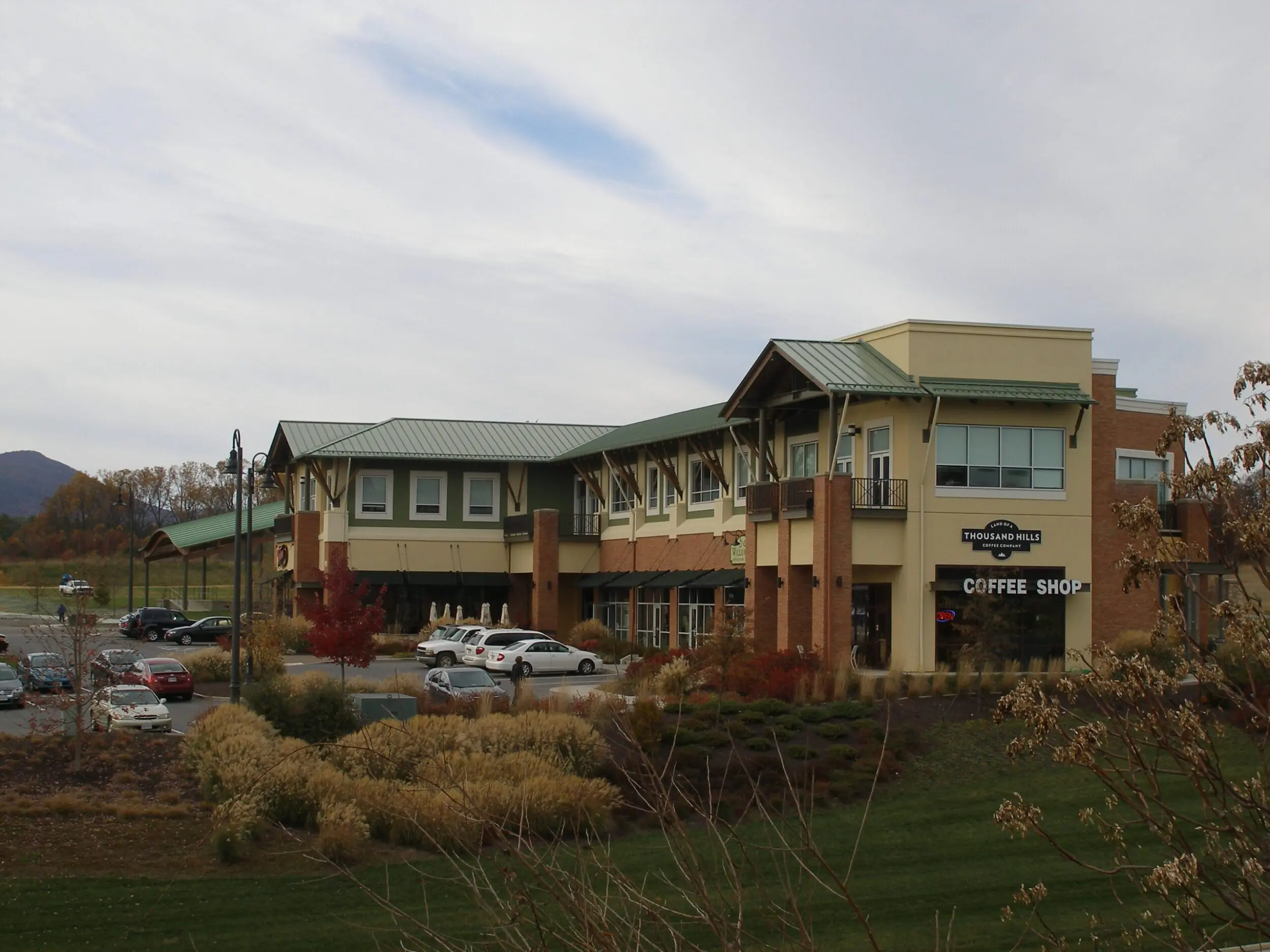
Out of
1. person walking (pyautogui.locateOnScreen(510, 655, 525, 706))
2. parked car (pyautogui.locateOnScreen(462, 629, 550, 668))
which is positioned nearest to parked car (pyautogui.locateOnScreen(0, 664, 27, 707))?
person walking (pyautogui.locateOnScreen(510, 655, 525, 706))

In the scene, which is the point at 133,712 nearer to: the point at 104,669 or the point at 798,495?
the point at 104,669

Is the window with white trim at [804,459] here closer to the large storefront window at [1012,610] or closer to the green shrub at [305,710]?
Answer: the large storefront window at [1012,610]

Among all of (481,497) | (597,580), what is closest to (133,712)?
(597,580)

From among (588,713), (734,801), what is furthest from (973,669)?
(734,801)

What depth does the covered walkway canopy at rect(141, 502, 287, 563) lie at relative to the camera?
2537 inches

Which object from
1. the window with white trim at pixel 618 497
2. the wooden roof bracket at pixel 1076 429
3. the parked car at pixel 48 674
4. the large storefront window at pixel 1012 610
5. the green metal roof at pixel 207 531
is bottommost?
the parked car at pixel 48 674

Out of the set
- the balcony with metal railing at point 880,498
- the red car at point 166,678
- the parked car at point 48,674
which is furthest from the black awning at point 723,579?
the parked car at point 48,674

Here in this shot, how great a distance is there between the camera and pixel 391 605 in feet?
196

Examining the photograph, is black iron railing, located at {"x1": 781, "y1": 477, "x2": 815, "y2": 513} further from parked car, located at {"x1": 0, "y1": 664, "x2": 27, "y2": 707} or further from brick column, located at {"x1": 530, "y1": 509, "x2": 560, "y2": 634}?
parked car, located at {"x1": 0, "y1": 664, "x2": 27, "y2": 707}

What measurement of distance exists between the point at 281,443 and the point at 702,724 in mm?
40290

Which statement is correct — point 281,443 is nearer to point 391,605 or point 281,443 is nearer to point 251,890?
point 391,605

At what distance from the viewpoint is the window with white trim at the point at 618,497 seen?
183 ft

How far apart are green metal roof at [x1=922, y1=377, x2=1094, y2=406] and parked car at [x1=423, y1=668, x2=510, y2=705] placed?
45.7 ft

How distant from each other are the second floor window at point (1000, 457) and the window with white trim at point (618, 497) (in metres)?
19.8
